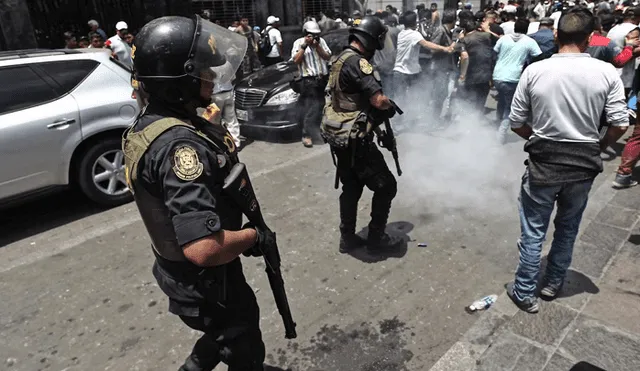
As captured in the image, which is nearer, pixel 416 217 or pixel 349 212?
pixel 349 212

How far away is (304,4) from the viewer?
1661 cm

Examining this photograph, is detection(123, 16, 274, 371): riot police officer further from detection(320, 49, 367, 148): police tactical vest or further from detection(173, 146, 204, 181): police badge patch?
detection(320, 49, 367, 148): police tactical vest

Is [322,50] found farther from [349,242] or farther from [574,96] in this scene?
[574,96]

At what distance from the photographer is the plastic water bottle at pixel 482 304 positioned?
314 centimetres

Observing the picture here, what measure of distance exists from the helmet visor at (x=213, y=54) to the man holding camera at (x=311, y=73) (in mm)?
4994

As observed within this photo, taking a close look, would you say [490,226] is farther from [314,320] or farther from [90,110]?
[90,110]

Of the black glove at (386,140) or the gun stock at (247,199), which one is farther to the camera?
the black glove at (386,140)

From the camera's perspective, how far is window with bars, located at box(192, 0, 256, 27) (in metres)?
14.1

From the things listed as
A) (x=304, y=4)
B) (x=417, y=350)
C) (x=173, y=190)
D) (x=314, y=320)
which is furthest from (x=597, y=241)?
(x=304, y=4)

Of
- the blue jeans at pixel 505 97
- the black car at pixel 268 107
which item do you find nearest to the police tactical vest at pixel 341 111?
the black car at pixel 268 107

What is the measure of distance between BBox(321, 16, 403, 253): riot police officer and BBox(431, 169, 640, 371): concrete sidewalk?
50.2 inches

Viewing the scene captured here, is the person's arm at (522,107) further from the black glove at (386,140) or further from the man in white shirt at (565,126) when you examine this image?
the black glove at (386,140)

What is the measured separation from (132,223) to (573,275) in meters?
4.10

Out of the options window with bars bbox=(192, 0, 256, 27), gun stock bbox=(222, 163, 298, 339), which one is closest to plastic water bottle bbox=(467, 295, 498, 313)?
gun stock bbox=(222, 163, 298, 339)
